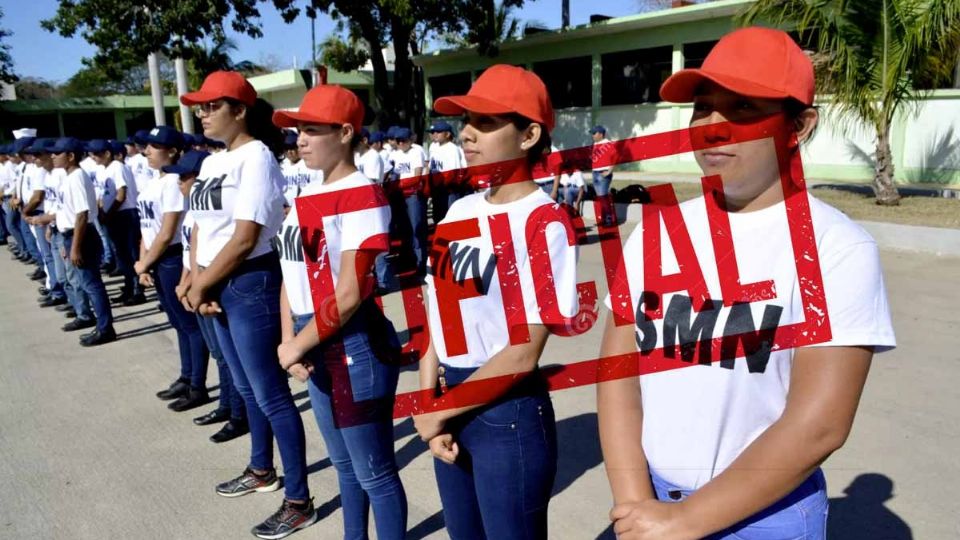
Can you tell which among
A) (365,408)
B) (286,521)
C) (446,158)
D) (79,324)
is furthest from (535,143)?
(446,158)

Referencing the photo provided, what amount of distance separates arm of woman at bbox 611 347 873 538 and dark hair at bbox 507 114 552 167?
104 centimetres

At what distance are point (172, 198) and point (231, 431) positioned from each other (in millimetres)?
1584

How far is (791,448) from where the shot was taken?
1344mm

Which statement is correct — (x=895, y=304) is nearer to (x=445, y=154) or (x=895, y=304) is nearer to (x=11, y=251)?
(x=445, y=154)

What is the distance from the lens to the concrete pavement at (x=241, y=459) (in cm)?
330

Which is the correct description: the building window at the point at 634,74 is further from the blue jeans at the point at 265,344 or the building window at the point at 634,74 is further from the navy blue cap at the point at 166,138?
the blue jeans at the point at 265,344

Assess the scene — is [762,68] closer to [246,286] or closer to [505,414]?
[505,414]

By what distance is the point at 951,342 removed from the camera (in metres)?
5.39

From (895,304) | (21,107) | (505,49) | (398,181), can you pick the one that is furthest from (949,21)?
(21,107)

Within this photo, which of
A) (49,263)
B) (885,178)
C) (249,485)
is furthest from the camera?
(885,178)

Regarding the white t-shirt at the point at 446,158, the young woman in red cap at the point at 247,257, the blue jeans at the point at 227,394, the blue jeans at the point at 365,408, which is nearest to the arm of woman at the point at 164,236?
the blue jeans at the point at 227,394

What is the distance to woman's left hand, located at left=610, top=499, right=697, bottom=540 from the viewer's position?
4.67ft

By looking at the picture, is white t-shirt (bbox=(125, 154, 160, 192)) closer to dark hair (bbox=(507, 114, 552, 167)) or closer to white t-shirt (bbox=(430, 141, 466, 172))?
white t-shirt (bbox=(430, 141, 466, 172))

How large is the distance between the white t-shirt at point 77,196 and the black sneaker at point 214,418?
2.94 m
